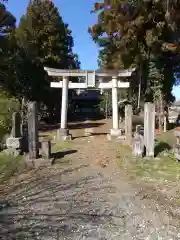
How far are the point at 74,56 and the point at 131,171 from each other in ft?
73.1

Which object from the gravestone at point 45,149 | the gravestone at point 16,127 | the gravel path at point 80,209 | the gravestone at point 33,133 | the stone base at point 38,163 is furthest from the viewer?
the gravestone at point 16,127

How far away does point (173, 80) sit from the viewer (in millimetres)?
16766

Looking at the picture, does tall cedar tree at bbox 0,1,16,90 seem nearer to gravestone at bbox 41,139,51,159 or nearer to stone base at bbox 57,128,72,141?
stone base at bbox 57,128,72,141

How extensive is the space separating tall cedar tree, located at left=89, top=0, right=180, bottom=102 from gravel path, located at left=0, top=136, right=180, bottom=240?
29.7 feet

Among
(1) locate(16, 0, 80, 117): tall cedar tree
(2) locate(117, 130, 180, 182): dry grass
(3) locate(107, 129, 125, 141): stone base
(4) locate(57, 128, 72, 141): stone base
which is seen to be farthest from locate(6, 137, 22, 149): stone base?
(1) locate(16, 0, 80, 117): tall cedar tree

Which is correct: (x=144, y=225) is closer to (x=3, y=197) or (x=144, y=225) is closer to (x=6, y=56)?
(x=3, y=197)

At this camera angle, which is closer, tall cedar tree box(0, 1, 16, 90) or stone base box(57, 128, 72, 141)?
stone base box(57, 128, 72, 141)

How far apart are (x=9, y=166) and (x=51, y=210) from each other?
134 inches

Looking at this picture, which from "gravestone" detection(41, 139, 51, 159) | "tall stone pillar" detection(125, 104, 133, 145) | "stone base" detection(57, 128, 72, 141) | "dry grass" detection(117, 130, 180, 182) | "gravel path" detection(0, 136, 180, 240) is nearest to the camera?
"gravel path" detection(0, 136, 180, 240)

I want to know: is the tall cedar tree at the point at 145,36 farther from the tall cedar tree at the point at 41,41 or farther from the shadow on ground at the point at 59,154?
the shadow on ground at the point at 59,154

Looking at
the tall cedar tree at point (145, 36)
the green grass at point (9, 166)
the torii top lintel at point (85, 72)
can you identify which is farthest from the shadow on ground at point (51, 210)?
the tall cedar tree at point (145, 36)

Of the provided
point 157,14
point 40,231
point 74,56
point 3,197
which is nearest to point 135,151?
point 3,197

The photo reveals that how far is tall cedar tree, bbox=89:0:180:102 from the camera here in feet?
45.1

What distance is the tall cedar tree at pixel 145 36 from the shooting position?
1374cm
